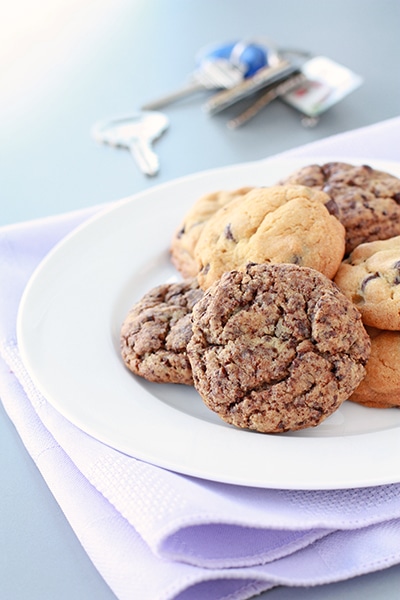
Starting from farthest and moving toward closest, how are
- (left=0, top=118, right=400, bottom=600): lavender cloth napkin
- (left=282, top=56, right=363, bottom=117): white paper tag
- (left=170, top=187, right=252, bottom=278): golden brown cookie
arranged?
(left=282, top=56, right=363, bottom=117): white paper tag, (left=170, top=187, right=252, bottom=278): golden brown cookie, (left=0, top=118, right=400, bottom=600): lavender cloth napkin

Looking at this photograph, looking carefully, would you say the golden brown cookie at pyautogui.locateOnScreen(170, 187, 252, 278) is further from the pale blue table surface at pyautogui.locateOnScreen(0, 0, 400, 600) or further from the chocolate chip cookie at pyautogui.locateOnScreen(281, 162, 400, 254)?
the pale blue table surface at pyautogui.locateOnScreen(0, 0, 400, 600)

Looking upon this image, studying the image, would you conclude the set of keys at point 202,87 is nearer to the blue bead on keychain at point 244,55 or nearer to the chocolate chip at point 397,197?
the blue bead on keychain at point 244,55

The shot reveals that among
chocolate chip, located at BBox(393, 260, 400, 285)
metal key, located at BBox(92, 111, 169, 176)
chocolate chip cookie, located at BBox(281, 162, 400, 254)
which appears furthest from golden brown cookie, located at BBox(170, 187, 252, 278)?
metal key, located at BBox(92, 111, 169, 176)

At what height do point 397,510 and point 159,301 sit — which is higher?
point 159,301

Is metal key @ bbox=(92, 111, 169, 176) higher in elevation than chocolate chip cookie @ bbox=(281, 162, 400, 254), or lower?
higher

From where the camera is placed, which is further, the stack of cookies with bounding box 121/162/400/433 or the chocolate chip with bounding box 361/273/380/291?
the chocolate chip with bounding box 361/273/380/291

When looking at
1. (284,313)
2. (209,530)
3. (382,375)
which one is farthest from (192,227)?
(209,530)

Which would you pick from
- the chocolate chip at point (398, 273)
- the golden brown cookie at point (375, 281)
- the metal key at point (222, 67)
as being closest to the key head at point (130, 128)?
the metal key at point (222, 67)

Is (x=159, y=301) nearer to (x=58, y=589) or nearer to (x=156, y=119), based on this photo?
(x=58, y=589)

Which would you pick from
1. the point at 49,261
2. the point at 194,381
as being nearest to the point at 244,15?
the point at 49,261
